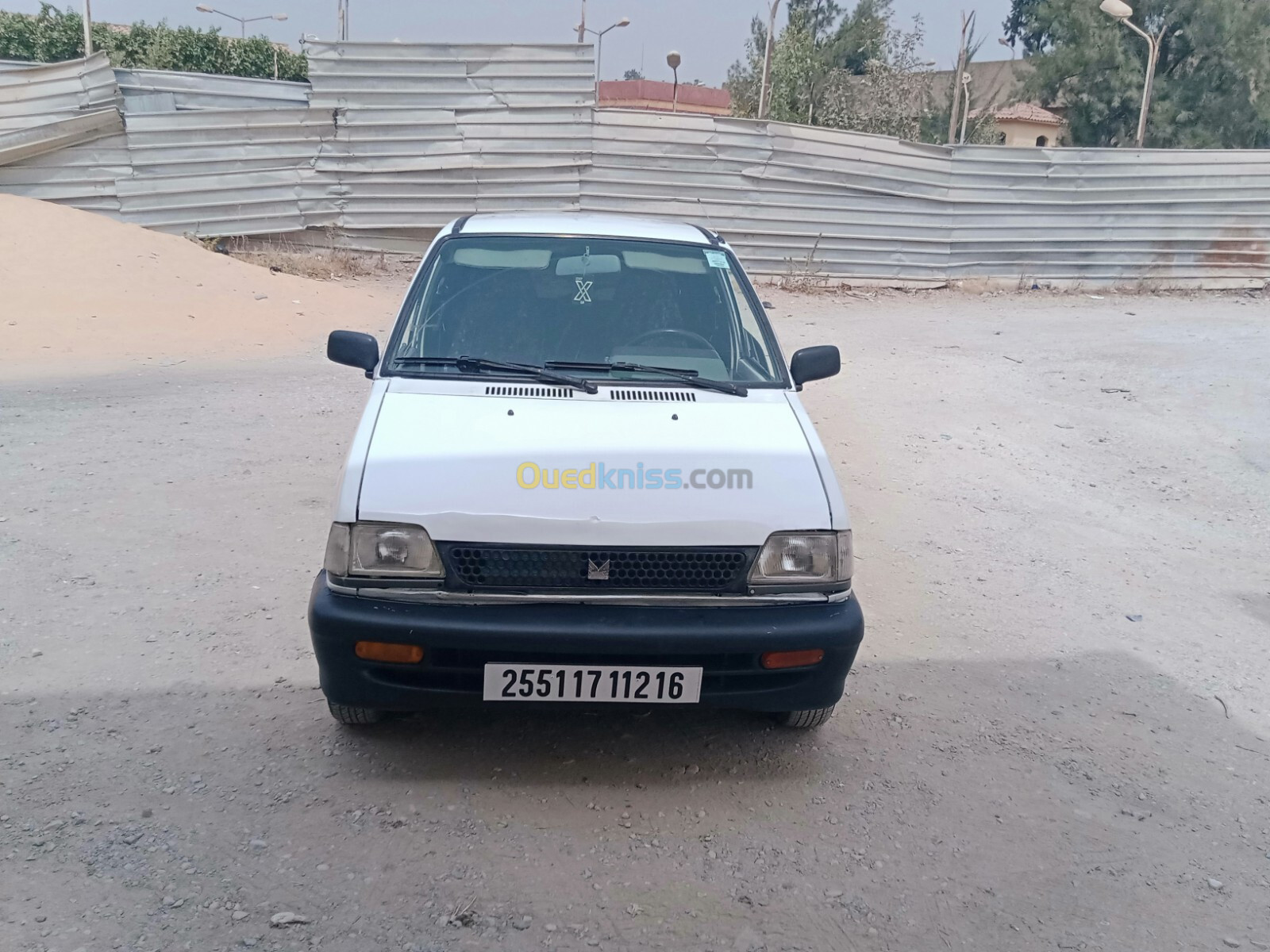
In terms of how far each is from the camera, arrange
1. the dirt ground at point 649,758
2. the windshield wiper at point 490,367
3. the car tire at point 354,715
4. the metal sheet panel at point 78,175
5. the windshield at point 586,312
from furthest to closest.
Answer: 1. the metal sheet panel at point 78,175
2. the windshield at point 586,312
3. the windshield wiper at point 490,367
4. the car tire at point 354,715
5. the dirt ground at point 649,758

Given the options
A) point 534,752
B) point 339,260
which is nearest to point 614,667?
point 534,752

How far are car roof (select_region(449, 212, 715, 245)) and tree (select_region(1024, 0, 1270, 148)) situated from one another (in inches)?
1156

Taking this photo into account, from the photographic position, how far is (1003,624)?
4.73 meters

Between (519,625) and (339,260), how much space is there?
12.2 metres

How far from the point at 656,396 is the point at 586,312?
0.67 meters

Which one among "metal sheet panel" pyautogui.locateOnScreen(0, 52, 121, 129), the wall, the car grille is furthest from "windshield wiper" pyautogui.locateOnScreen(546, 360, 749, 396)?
the wall

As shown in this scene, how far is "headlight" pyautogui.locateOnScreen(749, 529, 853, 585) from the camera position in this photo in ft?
10.2

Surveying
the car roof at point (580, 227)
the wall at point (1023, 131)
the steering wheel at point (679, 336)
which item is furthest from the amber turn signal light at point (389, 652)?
the wall at point (1023, 131)

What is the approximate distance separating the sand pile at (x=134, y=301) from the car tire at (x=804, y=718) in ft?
24.3

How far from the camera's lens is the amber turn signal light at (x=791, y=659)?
3.08 meters

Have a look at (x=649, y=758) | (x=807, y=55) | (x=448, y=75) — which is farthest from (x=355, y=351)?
(x=807, y=55)

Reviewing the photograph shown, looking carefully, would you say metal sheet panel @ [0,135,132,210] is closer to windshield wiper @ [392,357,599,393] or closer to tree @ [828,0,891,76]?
windshield wiper @ [392,357,599,393]

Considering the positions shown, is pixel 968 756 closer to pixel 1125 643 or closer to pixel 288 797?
pixel 1125 643

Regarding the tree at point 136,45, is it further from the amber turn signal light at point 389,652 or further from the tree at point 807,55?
the amber turn signal light at point 389,652
